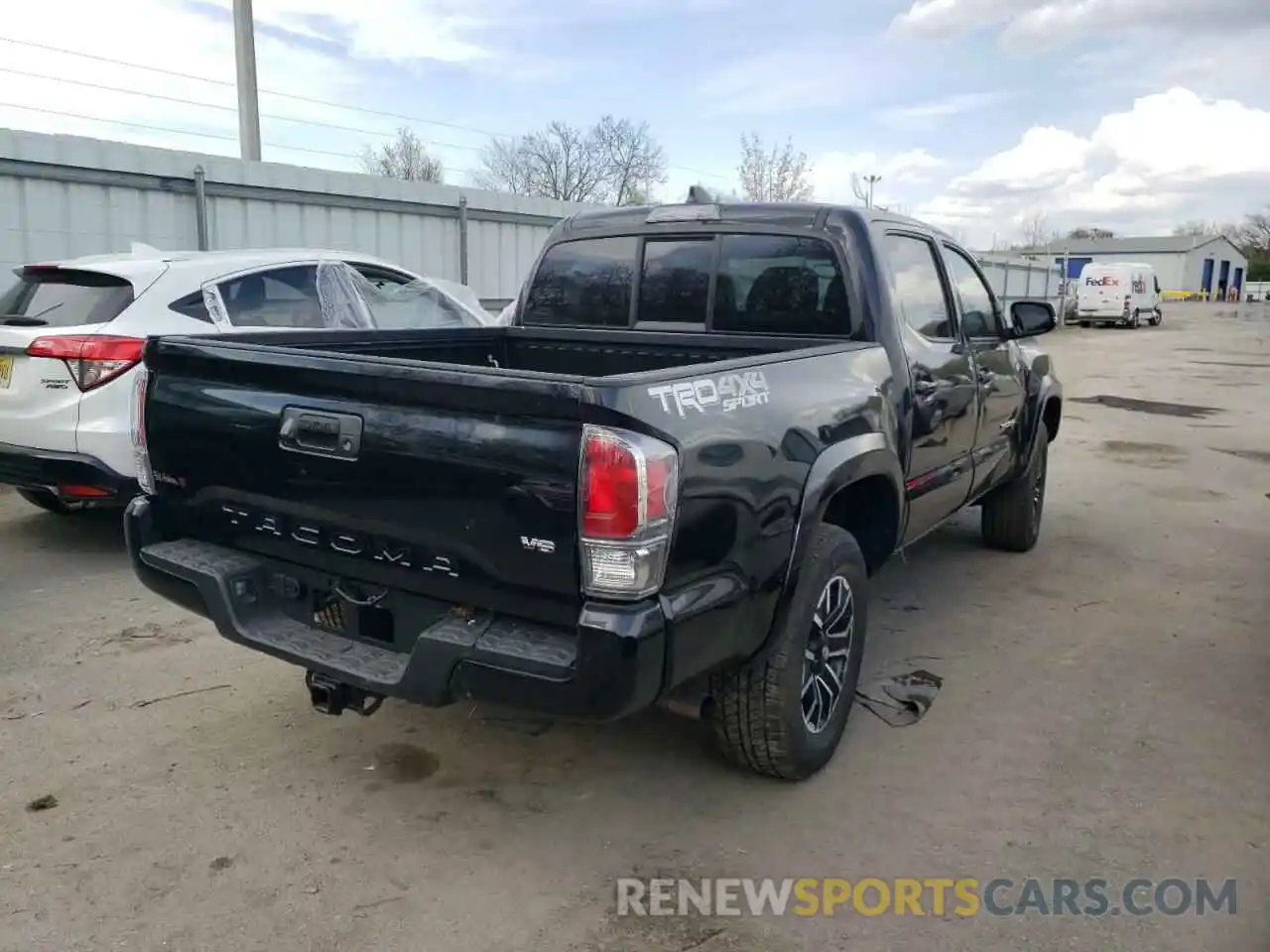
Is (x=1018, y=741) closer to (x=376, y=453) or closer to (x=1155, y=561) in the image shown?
(x=376, y=453)

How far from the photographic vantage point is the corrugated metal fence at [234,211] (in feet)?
27.8

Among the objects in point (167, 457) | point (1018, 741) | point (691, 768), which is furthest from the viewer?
point (1018, 741)

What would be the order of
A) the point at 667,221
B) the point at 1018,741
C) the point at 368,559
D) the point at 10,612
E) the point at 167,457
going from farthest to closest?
the point at 10,612, the point at 667,221, the point at 1018,741, the point at 167,457, the point at 368,559

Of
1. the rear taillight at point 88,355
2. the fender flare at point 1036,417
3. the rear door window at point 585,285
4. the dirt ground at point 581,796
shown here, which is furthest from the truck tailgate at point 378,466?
the fender flare at point 1036,417

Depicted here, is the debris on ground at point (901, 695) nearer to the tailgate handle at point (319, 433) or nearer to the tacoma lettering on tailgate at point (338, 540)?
the tacoma lettering on tailgate at point (338, 540)

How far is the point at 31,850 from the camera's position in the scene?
3.00 metres

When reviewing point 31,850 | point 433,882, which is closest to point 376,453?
point 433,882

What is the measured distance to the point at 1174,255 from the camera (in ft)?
271

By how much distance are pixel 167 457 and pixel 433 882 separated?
1.64 metres

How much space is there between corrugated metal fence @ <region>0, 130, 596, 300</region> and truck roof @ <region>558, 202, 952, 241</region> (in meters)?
5.89

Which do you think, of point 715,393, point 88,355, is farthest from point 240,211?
point 715,393

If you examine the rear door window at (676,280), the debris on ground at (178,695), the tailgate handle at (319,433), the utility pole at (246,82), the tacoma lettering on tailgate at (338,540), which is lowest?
the debris on ground at (178,695)

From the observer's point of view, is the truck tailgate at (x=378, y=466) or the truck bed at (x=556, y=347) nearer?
the truck tailgate at (x=378, y=466)

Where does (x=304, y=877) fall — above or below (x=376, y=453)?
below
